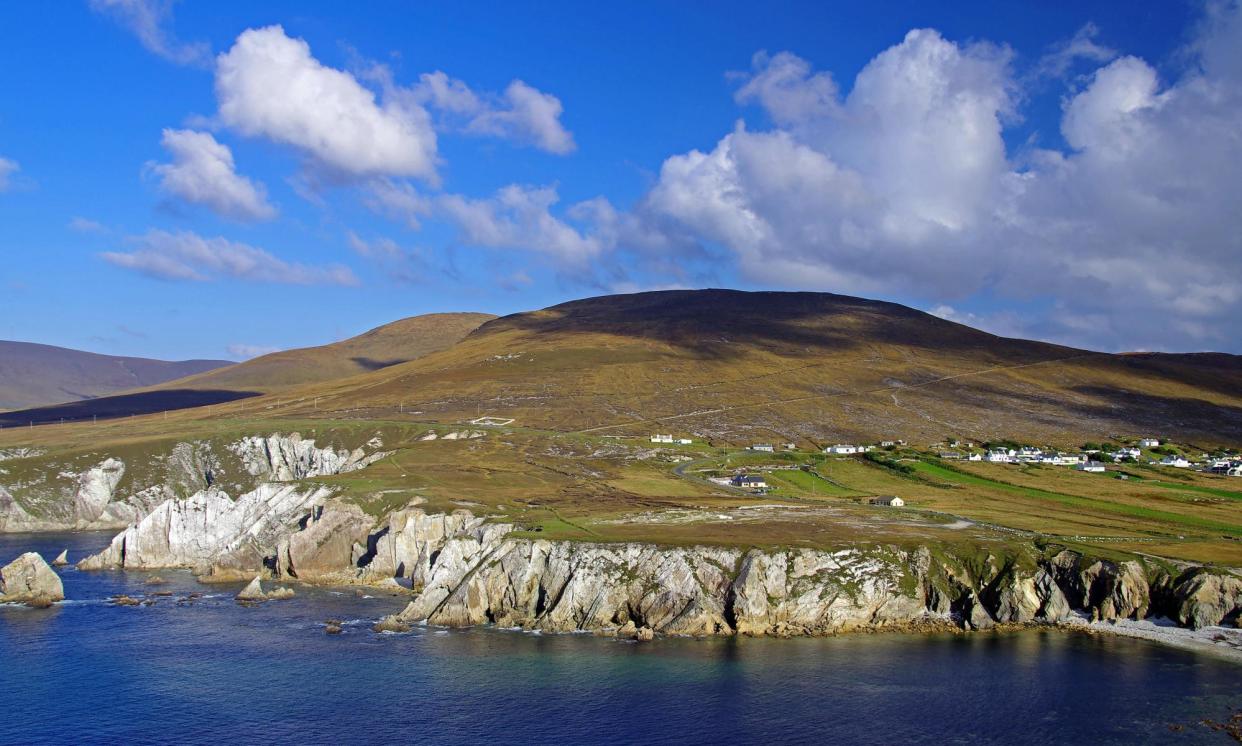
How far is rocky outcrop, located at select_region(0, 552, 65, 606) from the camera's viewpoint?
88625 mm

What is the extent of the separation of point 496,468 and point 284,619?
54.2 metres

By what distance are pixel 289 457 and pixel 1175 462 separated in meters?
152

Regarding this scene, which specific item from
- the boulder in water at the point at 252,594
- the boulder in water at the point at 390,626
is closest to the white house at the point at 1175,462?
the boulder in water at the point at 390,626

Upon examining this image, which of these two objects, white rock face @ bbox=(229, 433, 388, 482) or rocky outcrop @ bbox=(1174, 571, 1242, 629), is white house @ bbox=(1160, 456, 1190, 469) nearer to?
rocky outcrop @ bbox=(1174, 571, 1242, 629)

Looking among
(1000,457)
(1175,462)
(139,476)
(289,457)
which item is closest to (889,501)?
(1000,457)

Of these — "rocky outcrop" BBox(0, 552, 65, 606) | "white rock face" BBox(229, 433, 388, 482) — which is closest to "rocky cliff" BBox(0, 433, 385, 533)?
"white rock face" BBox(229, 433, 388, 482)

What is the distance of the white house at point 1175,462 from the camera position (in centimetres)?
15588

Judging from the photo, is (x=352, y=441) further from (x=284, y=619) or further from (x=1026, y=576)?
(x=1026, y=576)

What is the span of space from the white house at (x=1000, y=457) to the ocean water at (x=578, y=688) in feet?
274

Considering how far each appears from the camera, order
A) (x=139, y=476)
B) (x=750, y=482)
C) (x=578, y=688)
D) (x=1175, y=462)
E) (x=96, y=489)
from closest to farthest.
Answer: (x=578, y=688) < (x=750, y=482) < (x=96, y=489) < (x=139, y=476) < (x=1175, y=462)

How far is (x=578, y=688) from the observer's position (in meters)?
61.4

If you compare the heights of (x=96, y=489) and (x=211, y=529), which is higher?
(x=96, y=489)

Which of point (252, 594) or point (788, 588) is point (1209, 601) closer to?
point (788, 588)

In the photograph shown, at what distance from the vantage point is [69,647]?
2849 inches
